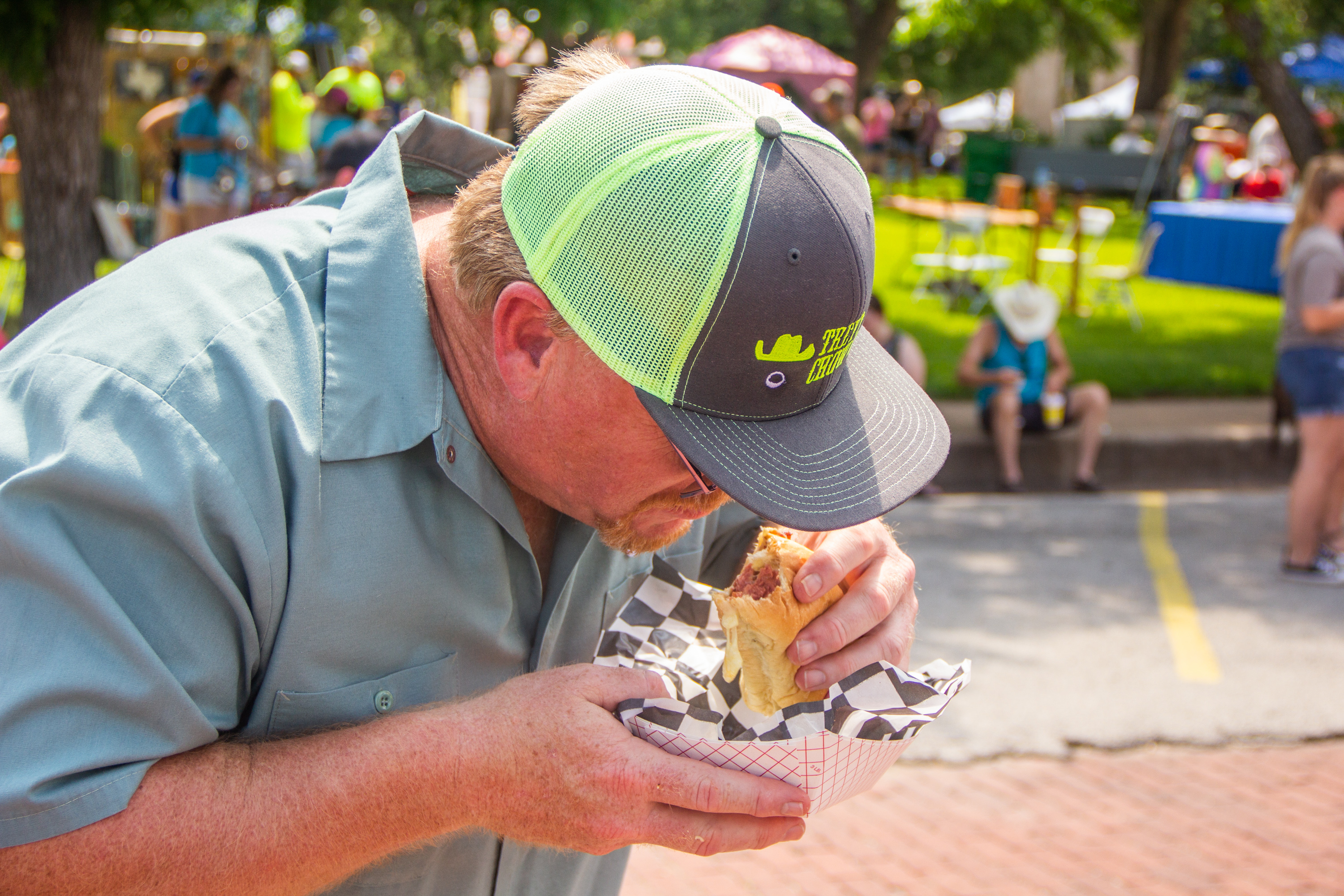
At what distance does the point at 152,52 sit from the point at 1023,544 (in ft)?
43.2

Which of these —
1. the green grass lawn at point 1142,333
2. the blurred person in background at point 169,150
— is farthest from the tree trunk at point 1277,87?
the blurred person in background at point 169,150

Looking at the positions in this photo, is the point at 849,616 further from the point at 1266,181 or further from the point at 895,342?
the point at 1266,181

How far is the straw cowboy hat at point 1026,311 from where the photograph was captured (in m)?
7.84

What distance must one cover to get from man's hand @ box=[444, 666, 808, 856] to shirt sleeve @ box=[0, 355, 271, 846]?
30 centimetres

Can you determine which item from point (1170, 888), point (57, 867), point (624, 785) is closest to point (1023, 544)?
point (1170, 888)

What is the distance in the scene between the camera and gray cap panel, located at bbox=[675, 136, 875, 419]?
4.25 feet

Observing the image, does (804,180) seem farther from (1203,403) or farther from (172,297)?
(1203,403)

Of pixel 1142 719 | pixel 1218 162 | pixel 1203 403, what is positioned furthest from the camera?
pixel 1218 162

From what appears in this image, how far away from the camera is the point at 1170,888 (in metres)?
3.51

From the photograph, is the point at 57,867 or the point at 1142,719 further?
the point at 1142,719

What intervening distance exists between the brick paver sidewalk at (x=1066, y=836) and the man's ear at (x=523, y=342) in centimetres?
242

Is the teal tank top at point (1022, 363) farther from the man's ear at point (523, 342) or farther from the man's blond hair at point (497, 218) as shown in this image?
the man's ear at point (523, 342)

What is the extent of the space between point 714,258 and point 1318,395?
6.20 m

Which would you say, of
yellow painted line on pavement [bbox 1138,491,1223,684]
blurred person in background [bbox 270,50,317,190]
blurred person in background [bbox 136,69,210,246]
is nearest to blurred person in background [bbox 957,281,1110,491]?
yellow painted line on pavement [bbox 1138,491,1223,684]
